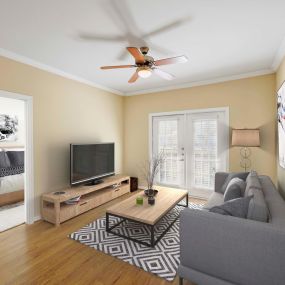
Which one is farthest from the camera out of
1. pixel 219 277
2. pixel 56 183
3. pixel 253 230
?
pixel 56 183

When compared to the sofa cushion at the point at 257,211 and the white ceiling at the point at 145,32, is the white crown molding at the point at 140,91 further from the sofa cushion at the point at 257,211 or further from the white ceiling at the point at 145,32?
the sofa cushion at the point at 257,211

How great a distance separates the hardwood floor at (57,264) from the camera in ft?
5.95

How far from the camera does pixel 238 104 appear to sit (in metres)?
3.74

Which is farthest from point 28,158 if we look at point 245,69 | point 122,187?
point 245,69

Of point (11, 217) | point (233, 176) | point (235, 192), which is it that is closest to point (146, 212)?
point (235, 192)

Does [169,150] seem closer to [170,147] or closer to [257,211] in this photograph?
[170,147]

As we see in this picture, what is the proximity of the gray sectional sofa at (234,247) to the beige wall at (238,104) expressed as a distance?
6.72 ft

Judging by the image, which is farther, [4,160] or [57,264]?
[4,160]

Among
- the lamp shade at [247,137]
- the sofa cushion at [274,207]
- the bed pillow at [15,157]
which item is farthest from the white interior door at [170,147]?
the bed pillow at [15,157]

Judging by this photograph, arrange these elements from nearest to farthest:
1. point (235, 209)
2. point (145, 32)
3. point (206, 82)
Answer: point (235, 209), point (145, 32), point (206, 82)

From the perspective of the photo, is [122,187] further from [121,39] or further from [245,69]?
[245,69]

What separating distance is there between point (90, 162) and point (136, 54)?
2.34 metres

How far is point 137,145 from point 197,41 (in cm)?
304

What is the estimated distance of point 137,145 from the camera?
197 inches
